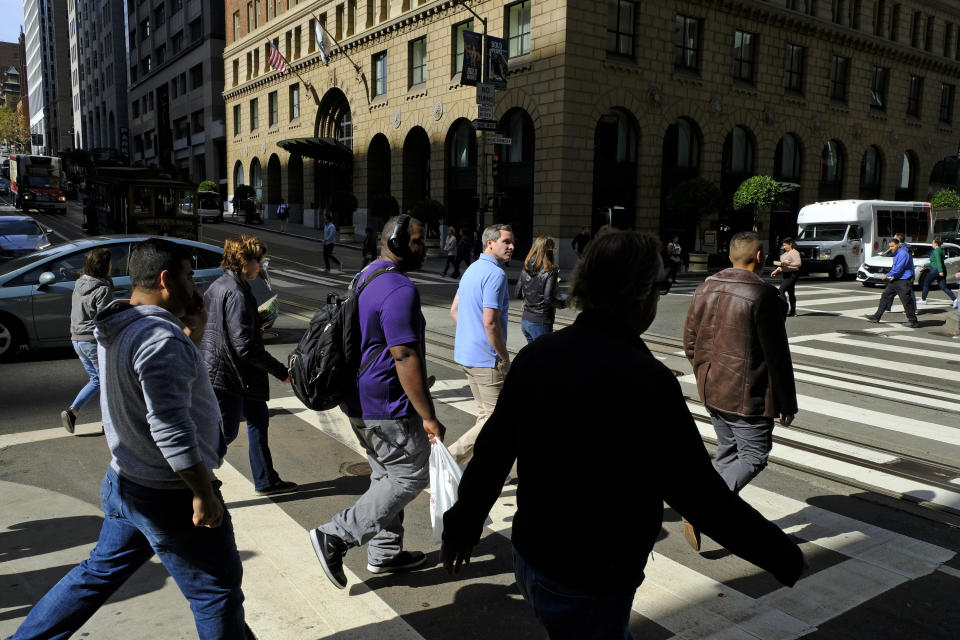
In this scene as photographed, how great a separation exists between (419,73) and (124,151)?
68416 mm

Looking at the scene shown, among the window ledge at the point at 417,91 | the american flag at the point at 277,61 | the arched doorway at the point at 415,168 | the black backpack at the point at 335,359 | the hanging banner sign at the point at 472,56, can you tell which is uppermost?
the american flag at the point at 277,61

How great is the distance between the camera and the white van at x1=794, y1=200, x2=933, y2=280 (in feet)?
87.1

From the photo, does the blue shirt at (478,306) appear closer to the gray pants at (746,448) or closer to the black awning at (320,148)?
the gray pants at (746,448)

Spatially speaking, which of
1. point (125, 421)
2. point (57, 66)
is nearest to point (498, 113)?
point (125, 421)

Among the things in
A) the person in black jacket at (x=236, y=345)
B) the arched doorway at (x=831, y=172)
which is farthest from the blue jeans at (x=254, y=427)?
the arched doorway at (x=831, y=172)

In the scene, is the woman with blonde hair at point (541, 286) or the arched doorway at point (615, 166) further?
the arched doorway at point (615, 166)

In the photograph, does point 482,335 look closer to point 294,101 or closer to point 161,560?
point 161,560

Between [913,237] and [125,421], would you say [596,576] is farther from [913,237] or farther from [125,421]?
[913,237]

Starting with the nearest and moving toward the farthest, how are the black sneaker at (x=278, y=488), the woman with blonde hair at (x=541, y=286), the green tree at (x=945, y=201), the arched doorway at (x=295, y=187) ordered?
the black sneaker at (x=278, y=488) → the woman with blonde hair at (x=541, y=286) → the green tree at (x=945, y=201) → the arched doorway at (x=295, y=187)

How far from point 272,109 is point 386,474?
174 ft

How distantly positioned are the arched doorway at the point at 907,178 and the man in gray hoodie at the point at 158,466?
48.6m

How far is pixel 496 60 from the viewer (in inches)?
1000

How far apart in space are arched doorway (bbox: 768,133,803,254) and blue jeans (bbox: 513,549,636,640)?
118ft

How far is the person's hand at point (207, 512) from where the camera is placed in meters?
2.51
